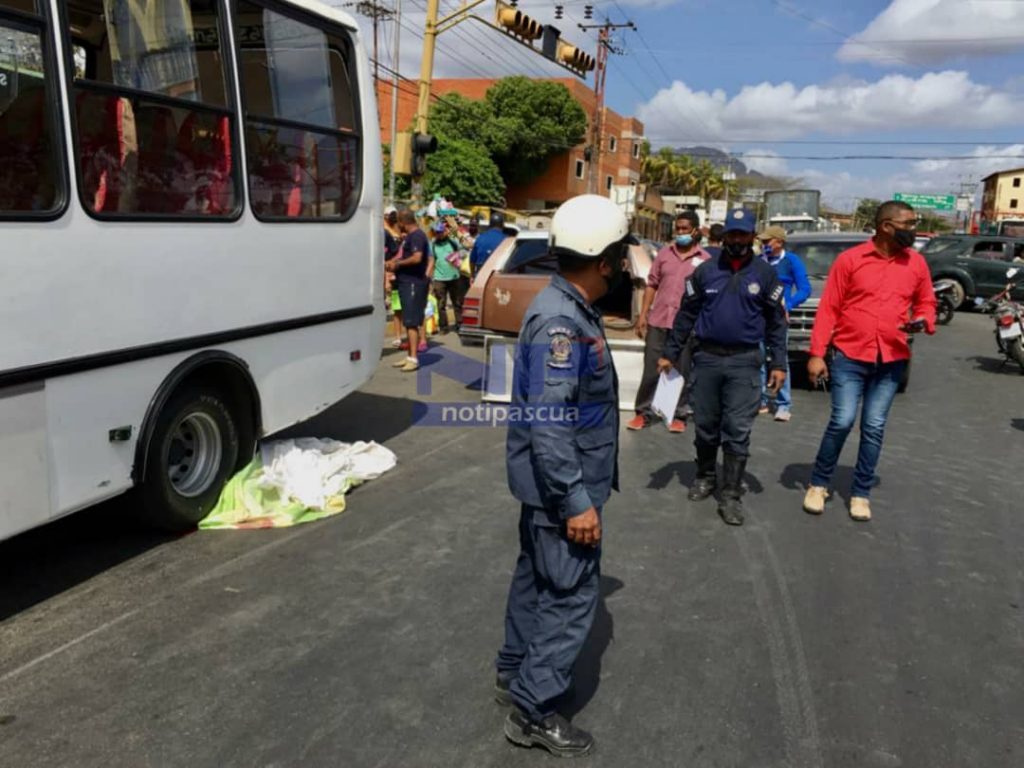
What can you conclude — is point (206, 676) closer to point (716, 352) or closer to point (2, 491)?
point (2, 491)

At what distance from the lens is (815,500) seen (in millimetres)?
5328

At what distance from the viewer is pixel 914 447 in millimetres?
7219

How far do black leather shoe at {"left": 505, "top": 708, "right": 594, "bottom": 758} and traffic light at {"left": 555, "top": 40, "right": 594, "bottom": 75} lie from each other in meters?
15.5

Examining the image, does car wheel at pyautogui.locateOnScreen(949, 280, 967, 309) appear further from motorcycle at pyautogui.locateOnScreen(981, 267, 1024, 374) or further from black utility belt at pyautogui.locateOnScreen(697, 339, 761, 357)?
black utility belt at pyautogui.locateOnScreen(697, 339, 761, 357)

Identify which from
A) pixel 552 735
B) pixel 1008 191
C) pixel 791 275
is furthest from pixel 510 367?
pixel 1008 191

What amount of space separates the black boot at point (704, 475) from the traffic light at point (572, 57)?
42.0 ft

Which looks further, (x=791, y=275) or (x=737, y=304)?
(x=791, y=275)

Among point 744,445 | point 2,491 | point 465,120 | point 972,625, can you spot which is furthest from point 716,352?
point 465,120

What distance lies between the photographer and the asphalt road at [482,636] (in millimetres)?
2836

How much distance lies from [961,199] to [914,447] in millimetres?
64874

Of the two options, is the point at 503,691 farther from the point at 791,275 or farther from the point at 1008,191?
the point at 1008,191

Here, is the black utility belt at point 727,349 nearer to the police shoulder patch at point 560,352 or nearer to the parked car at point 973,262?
the police shoulder patch at point 560,352

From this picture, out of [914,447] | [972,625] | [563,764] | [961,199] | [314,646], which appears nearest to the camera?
[563,764]

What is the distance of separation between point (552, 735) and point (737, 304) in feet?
10.3
